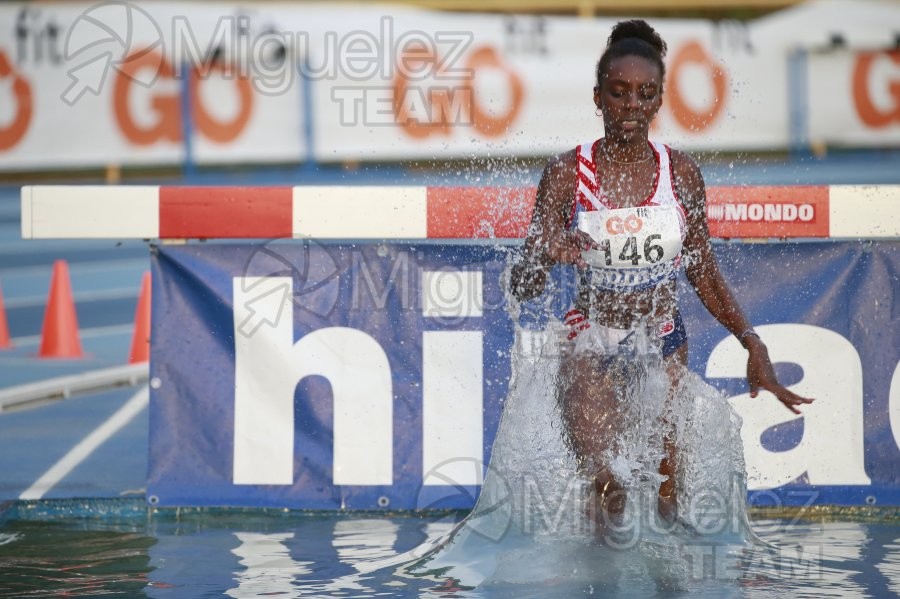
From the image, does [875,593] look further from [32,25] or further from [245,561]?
[32,25]

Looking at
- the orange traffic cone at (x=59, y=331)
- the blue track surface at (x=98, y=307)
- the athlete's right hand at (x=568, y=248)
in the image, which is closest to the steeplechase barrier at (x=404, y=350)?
the blue track surface at (x=98, y=307)

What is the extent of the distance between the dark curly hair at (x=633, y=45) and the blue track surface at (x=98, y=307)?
54.7 inches

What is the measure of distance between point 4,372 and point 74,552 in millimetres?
4754

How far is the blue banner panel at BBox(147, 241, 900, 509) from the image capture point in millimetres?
5504

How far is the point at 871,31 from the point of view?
56.8 ft

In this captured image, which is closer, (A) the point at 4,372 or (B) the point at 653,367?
(B) the point at 653,367

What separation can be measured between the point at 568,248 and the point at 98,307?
9429mm

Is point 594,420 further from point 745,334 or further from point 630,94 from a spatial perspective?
point 630,94

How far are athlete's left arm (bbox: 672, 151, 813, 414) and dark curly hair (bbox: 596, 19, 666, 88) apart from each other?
0.34m

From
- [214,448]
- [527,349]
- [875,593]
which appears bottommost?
[875,593]

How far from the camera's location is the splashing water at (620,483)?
14.7 ft

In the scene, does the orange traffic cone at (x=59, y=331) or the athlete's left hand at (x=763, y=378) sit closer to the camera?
the athlete's left hand at (x=763, y=378)

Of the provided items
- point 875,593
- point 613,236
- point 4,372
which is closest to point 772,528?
point 875,593

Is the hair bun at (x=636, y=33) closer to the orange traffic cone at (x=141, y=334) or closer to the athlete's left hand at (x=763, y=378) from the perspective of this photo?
the athlete's left hand at (x=763, y=378)
